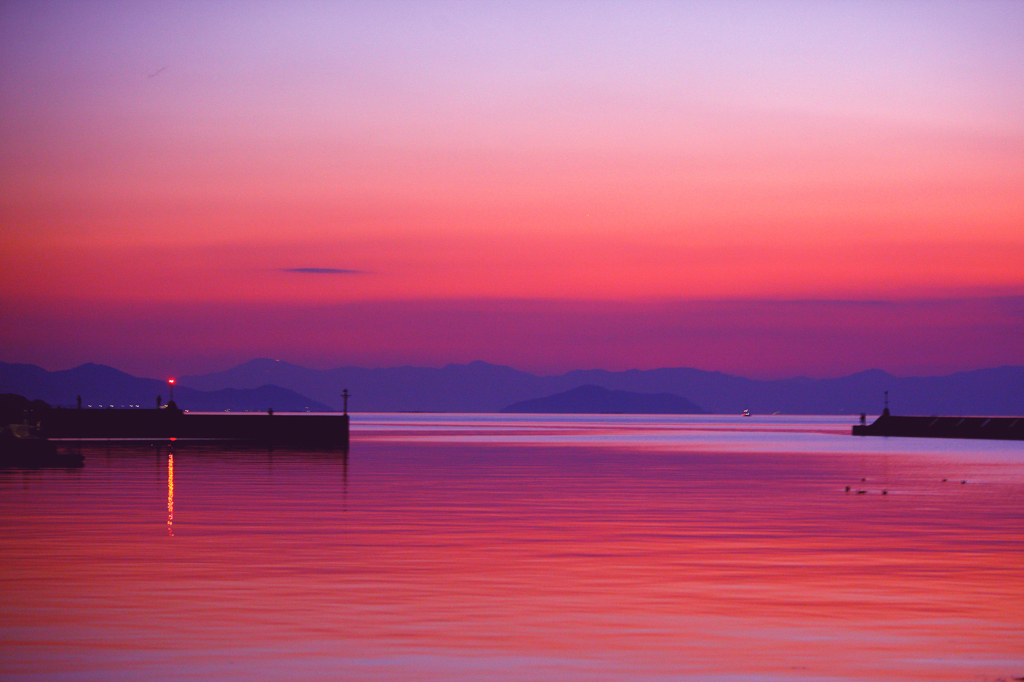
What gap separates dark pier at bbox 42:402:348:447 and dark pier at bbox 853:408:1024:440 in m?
75.8

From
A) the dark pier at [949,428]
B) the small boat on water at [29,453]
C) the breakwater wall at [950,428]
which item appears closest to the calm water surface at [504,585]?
the small boat on water at [29,453]

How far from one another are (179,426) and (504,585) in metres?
101

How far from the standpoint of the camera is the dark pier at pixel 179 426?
116m

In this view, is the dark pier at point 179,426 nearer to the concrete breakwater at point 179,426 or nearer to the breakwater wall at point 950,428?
the concrete breakwater at point 179,426

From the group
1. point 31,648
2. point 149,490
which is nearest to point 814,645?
point 31,648

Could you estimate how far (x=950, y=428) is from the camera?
159375 millimetres

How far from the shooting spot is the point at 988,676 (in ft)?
46.9

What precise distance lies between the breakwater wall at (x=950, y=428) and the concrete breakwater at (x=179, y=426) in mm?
75454

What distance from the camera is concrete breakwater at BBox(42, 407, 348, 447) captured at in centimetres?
11575

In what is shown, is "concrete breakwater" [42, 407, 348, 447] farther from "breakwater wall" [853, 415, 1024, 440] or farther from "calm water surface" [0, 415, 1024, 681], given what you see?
"breakwater wall" [853, 415, 1024, 440]

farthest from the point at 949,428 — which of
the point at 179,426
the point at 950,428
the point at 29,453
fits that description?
the point at 29,453

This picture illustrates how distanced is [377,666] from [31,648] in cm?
424

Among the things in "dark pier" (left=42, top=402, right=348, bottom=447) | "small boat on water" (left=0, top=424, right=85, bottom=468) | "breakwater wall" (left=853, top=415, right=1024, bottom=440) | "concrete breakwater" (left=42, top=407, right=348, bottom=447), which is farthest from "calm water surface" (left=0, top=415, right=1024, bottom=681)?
"breakwater wall" (left=853, top=415, right=1024, bottom=440)

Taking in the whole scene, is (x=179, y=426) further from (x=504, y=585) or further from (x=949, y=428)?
(x=504, y=585)
